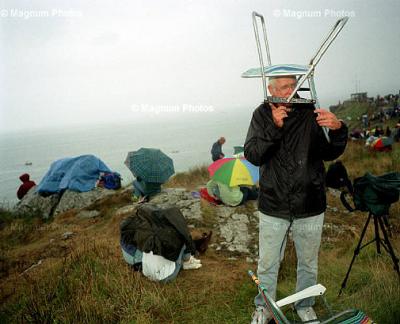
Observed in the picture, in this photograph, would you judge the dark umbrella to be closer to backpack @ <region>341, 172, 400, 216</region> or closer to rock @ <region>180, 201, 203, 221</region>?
rock @ <region>180, 201, 203, 221</region>

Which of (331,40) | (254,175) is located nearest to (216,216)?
(254,175)

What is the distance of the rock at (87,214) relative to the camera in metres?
7.88

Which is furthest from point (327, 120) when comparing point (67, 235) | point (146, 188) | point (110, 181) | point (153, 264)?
point (110, 181)

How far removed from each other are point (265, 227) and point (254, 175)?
3656 mm

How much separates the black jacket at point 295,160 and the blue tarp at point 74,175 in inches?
323

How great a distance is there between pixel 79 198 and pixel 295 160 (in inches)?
324

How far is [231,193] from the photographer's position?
635cm

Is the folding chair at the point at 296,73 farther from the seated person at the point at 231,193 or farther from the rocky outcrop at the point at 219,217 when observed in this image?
the seated person at the point at 231,193

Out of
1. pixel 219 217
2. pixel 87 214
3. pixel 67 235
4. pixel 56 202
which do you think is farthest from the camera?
pixel 56 202

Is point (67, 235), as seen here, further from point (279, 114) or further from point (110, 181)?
point (279, 114)

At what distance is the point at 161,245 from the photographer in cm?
333

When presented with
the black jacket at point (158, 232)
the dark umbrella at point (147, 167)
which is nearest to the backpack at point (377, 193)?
the black jacket at point (158, 232)

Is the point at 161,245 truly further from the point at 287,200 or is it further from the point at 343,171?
the point at 343,171

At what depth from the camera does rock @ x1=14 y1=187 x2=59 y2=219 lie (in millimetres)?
9473
